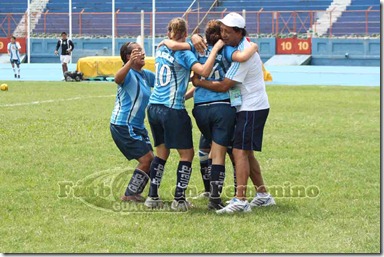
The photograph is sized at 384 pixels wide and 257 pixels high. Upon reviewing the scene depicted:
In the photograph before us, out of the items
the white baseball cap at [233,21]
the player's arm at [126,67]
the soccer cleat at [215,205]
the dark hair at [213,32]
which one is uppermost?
the white baseball cap at [233,21]

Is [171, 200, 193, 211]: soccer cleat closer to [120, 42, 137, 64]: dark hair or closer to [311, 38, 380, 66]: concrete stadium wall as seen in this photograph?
[120, 42, 137, 64]: dark hair

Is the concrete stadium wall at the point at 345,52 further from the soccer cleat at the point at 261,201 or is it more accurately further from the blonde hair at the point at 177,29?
the blonde hair at the point at 177,29

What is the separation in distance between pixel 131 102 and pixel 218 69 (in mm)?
963

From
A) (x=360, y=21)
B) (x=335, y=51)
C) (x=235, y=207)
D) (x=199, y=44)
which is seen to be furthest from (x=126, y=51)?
(x=360, y=21)

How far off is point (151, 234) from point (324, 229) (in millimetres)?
1397

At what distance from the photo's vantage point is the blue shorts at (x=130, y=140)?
8.25 metres

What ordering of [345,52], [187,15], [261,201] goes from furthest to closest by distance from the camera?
[187,15]
[345,52]
[261,201]

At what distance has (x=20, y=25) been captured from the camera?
48844mm

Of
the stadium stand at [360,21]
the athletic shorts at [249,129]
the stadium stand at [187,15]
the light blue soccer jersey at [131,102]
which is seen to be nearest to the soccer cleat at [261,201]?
the athletic shorts at [249,129]

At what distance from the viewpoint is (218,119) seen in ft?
25.6

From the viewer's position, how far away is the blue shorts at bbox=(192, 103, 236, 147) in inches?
307

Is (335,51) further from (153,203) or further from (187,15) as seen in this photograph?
(153,203)

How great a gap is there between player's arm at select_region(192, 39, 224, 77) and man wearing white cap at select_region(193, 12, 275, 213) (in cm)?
14

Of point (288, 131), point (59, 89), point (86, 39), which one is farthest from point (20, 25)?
point (288, 131)
